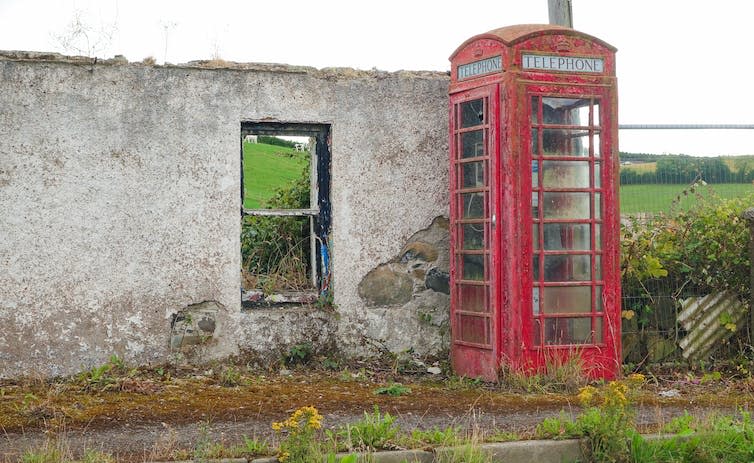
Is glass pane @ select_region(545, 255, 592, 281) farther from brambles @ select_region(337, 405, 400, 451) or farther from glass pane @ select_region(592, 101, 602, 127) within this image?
brambles @ select_region(337, 405, 400, 451)

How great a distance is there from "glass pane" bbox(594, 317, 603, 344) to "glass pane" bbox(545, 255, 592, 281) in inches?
14.0

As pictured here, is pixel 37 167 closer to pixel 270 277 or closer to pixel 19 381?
pixel 19 381

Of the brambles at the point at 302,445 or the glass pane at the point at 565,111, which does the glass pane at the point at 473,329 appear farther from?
the brambles at the point at 302,445

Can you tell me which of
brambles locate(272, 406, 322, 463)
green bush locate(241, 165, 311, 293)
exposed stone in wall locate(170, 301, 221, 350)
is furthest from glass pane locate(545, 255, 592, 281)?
brambles locate(272, 406, 322, 463)

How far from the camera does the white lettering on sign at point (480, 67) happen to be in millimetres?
7766

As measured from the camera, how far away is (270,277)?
8703mm

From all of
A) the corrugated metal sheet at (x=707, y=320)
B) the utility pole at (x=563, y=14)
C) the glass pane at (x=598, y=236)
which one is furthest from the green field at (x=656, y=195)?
the glass pane at (x=598, y=236)

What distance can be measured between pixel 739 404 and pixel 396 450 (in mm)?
3223

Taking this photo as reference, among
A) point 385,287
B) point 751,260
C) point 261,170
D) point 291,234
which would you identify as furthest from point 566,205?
point 261,170

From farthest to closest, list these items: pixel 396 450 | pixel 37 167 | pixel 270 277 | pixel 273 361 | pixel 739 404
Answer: pixel 270 277
pixel 273 361
pixel 37 167
pixel 739 404
pixel 396 450

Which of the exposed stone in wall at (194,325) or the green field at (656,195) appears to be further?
the green field at (656,195)

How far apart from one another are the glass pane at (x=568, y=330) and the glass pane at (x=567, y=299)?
82 millimetres

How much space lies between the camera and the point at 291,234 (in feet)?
29.6

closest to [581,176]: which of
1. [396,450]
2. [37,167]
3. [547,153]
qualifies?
[547,153]
